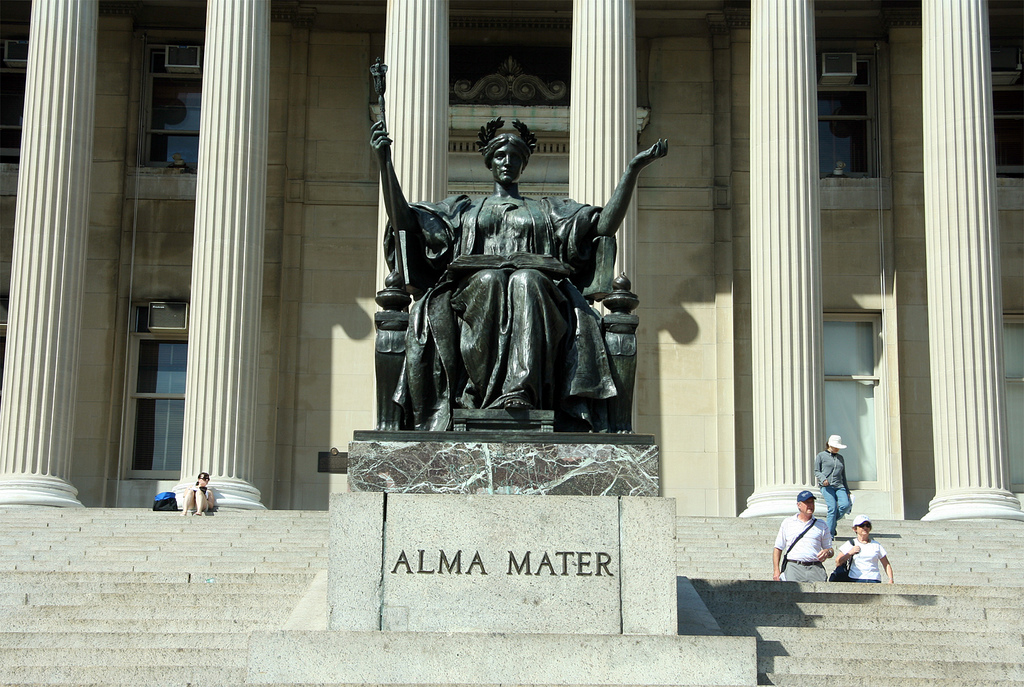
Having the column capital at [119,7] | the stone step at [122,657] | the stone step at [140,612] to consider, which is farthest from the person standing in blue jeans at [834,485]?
the column capital at [119,7]

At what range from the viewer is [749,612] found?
439 inches

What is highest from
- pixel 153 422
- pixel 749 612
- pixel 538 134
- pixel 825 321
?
pixel 538 134

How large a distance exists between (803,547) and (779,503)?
8.97 meters

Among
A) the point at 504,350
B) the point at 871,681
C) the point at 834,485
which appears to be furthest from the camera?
the point at 834,485

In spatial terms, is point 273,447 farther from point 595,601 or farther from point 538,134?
point 595,601

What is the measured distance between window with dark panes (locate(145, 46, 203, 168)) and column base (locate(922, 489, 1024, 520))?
16.2 metres

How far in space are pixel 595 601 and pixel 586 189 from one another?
48.6ft

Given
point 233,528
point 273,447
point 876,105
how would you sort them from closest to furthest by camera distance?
point 233,528, point 273,447, point 876,105

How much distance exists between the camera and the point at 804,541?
13.4 metres

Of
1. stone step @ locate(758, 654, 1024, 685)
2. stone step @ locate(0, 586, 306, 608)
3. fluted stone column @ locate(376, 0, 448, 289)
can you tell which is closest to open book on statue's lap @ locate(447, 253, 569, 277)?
stone step @ locate(0, 586, 306, 608)

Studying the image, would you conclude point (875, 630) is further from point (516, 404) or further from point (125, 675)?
point (125, 675)

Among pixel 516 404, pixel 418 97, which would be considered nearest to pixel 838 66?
pixel 418 97

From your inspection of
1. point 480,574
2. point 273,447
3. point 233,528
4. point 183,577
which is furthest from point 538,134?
point 480,574

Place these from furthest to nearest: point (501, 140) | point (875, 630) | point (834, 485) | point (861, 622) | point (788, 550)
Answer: point (834, 485) < point (788, 550) < point (501, 140) < point (861, 622) < point (875, 630)
